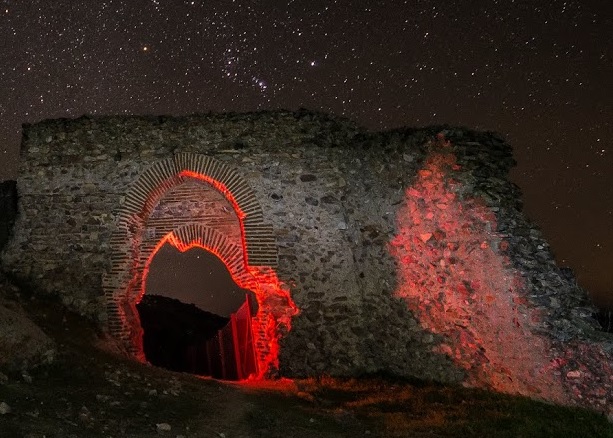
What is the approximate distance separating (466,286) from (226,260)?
3962mm

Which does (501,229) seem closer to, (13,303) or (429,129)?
(429,129)

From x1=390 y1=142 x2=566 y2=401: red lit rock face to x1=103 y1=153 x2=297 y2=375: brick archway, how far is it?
1827mm

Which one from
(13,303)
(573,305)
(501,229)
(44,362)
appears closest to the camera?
(44,362)

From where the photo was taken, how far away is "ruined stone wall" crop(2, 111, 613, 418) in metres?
6.46

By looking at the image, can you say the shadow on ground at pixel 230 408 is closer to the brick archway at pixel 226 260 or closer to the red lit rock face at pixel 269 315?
the red lit rock face at pixel 269 315

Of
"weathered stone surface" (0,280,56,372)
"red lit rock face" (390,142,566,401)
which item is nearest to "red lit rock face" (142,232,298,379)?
"red lit rock face" (390,142,566,401)

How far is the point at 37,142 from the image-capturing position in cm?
866

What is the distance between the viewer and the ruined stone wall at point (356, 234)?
21.2ft

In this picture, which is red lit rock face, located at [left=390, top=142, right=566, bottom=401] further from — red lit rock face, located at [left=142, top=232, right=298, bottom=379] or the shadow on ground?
red lit rock face, located at [left=142, top=232, right=298, bottom=379]

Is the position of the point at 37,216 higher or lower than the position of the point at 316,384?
higher

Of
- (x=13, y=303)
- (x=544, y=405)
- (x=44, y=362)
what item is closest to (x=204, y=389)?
(x=44, y=362)

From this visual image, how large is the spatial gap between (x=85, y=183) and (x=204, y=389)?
4037 millimetres

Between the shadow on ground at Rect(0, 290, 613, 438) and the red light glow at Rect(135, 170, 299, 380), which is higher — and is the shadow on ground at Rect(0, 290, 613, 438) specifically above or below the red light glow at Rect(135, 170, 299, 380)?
below

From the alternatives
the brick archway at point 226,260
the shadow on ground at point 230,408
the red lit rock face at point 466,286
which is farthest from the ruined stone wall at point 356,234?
the shadow on ground at point 230,408
